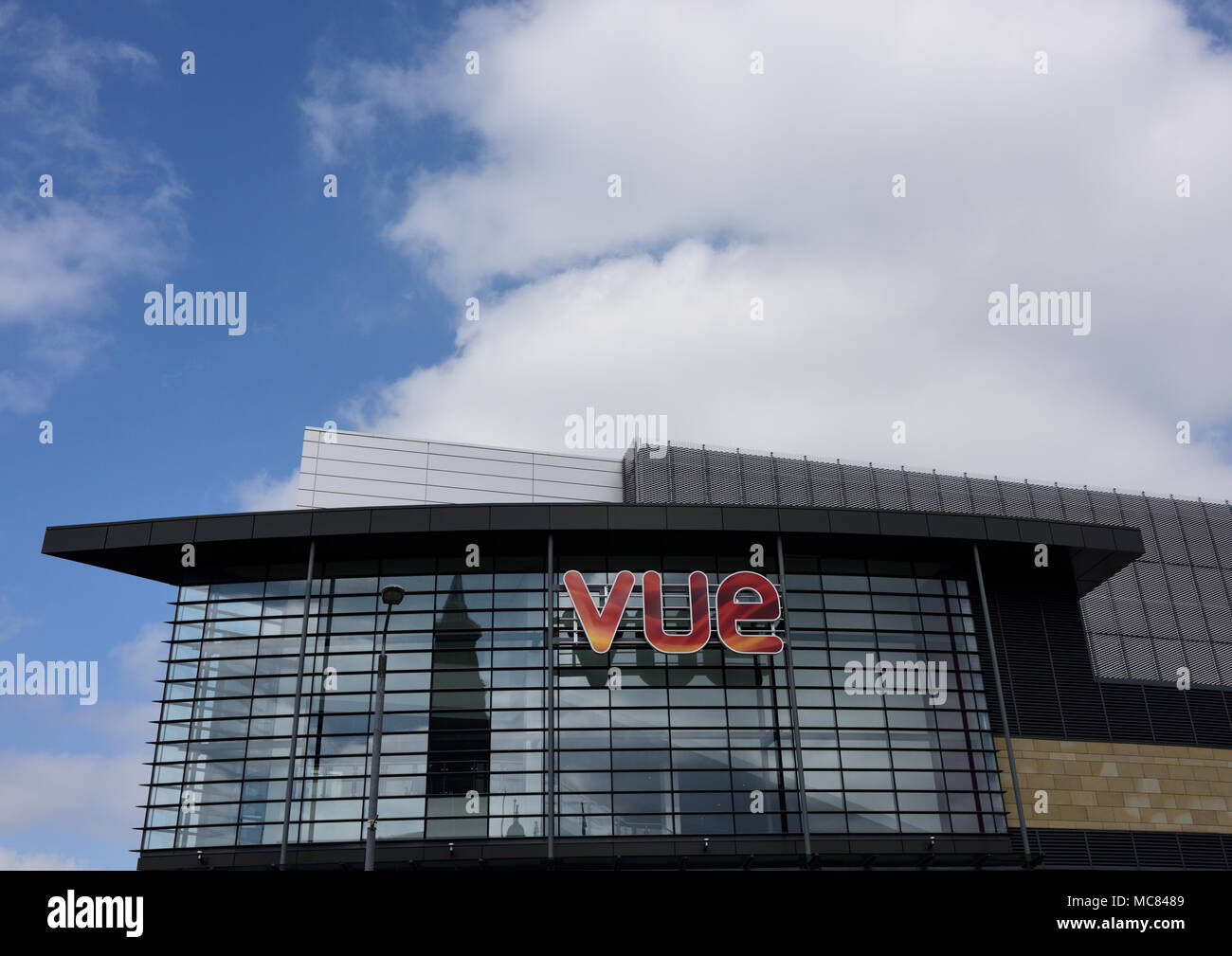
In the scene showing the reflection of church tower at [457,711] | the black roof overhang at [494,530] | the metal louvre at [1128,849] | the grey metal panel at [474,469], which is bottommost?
the metal louvre at [1128,849]

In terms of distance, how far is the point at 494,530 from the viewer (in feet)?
113

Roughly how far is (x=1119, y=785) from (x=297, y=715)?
27121mm

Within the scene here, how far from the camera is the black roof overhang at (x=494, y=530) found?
113ft

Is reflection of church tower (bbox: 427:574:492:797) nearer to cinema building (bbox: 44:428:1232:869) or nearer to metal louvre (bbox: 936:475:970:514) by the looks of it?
cinema building (bbox: 44:428:1232:869)

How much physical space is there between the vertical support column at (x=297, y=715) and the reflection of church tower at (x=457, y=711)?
13.5ft

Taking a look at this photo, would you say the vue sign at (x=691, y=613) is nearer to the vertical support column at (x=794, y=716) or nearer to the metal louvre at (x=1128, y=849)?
the vertical support column at (x=794, y=716)

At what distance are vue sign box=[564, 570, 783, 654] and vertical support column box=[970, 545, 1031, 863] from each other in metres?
7.11

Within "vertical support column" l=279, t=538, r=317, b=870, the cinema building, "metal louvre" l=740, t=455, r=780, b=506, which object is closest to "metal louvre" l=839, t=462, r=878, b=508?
"metal louvre" l=740, t=455, r=780, b=506

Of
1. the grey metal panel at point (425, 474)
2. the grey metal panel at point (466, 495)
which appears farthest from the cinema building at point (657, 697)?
the grey metal panel at point (466, 495)

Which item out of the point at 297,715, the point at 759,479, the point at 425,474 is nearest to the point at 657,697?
the point at 297,715

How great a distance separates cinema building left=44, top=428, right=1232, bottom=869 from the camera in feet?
106

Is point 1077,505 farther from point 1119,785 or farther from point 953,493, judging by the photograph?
point 1119,785
